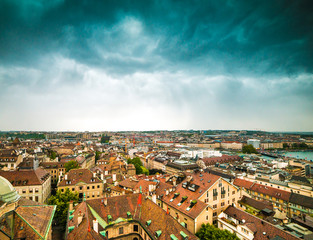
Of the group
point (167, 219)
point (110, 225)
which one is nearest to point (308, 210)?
point (167, 219)

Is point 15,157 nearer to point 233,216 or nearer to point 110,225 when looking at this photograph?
point 110,225

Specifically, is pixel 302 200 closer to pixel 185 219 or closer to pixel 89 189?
pixel 185 219

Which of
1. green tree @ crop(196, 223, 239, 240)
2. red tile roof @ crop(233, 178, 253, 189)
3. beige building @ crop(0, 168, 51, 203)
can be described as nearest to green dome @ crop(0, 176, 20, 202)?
green tree @ crop(196, 223, 239, 240)

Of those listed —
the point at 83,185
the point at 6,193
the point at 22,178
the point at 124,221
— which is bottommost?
the point at 83,185

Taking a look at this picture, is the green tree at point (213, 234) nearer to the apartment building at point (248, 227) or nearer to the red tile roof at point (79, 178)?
the apartment building at point (248, 227)

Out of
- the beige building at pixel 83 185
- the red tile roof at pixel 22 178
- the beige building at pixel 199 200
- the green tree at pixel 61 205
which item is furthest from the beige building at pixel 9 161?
the beige building at pixel 199 200

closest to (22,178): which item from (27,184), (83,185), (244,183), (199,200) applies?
(27,184)

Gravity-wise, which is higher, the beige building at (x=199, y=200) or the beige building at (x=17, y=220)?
the beige building at (x=17, y=220)

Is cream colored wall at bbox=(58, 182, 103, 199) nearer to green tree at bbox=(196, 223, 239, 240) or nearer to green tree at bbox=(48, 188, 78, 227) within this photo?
green tree at bbox=(48, 188, 78, 227)
